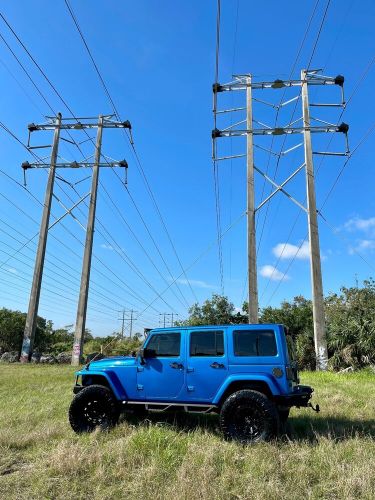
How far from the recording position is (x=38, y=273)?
30594 millimetres

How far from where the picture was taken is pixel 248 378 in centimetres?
796

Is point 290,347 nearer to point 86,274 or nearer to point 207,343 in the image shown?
point 207,343

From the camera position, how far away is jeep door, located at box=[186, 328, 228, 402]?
8.23m

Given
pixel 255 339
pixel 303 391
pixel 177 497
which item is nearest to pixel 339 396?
pixel 303 391

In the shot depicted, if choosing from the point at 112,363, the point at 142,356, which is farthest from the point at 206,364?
the point at 112,363

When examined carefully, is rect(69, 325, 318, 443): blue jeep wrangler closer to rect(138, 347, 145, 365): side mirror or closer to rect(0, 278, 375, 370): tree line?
rect(138, 347, 145, 365): side mirror

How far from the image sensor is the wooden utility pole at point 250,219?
20750 millimetres

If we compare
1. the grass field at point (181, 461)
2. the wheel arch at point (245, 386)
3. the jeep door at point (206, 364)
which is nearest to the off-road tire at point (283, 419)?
the grass field at point (181, 461)

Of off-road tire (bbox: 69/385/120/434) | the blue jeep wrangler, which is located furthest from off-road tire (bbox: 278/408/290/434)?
off-road tire (bbox: 69/385/120/434)

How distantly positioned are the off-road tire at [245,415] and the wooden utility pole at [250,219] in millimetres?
12449

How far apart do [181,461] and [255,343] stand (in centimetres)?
247

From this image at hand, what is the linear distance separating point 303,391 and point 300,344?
17.4 meters

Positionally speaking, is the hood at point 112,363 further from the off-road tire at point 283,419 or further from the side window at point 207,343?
the off-road tire at point 283,419

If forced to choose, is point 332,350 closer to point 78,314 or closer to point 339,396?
point 339,396
